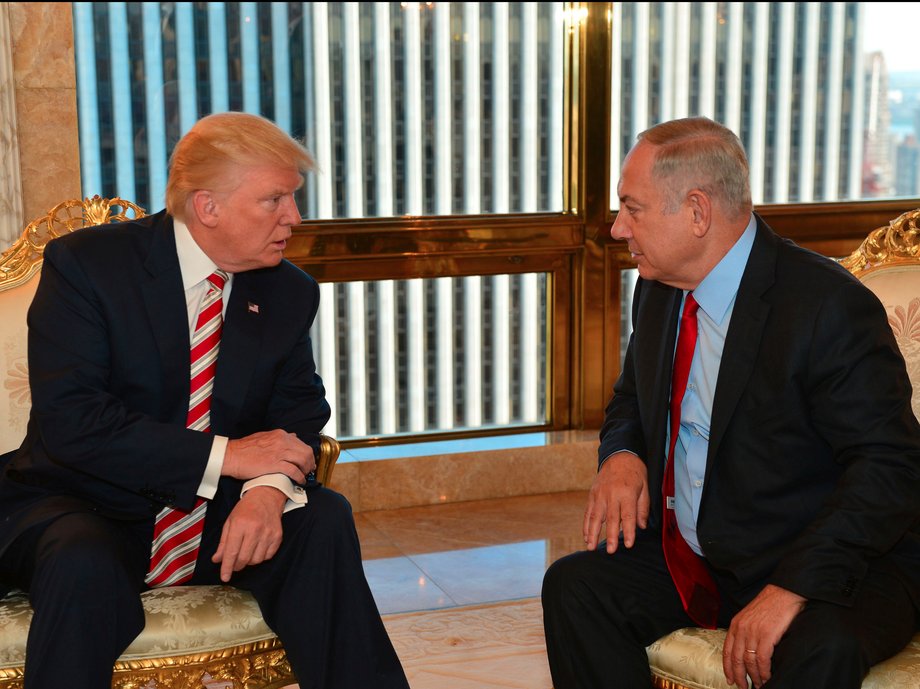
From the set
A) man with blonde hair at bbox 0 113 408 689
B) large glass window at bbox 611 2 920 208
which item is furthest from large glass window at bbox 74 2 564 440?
man with blonde hair at bbox 0 113 408 689

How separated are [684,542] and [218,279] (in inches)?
43.9

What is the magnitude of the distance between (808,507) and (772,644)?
32cm

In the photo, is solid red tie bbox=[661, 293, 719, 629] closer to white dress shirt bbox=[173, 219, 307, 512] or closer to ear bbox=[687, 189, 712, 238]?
ear bbox=[687, 189, 712, 238]

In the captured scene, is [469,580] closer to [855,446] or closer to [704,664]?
[704,664]

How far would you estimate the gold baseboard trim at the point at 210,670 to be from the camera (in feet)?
7.43

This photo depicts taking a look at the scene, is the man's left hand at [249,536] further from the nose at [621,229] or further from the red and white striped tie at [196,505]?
the nose at [621,229]

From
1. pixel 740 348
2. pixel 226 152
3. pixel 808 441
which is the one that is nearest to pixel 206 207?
pixel 226 152

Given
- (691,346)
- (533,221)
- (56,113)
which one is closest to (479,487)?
(533,221)

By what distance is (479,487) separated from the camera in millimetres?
4750

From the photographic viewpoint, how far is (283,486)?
2432 mm

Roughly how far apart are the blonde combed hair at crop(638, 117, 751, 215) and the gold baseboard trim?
46.8 inches

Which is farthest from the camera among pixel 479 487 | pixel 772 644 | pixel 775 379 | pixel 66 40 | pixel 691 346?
pixel 479 487

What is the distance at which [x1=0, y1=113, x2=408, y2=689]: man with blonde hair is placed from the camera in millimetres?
2328

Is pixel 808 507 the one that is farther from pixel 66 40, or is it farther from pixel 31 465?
pixel 66 40
